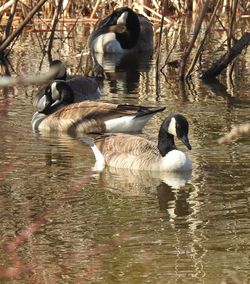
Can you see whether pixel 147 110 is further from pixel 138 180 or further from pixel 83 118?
pixel 138 180

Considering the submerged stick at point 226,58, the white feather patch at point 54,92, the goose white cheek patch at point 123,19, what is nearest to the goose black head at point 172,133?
the white feather patch at point 54,92

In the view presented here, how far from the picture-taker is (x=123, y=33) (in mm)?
19062

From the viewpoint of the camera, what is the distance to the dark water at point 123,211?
21.1ft

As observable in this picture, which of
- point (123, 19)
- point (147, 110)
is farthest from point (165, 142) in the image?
point (123, 19)

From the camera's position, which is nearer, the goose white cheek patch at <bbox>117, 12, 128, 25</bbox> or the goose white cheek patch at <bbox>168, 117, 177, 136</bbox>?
the goose white cheek patch at <bbox>168, 117, 177, 136</bbox>

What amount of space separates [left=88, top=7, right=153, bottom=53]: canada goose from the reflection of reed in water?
9075 mm

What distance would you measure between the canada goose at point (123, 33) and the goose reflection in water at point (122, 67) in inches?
7.8

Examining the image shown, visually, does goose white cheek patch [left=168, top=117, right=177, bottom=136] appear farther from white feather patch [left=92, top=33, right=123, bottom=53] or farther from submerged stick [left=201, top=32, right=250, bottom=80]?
white feather patch [left=92, top=33, right=123, bottom=53]

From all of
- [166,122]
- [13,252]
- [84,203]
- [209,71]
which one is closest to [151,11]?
[209,71]

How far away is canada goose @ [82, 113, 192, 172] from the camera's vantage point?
9.59 m

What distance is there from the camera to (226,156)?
32.8ft

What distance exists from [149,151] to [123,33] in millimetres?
9391

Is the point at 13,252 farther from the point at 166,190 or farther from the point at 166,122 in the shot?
the point at 166,122

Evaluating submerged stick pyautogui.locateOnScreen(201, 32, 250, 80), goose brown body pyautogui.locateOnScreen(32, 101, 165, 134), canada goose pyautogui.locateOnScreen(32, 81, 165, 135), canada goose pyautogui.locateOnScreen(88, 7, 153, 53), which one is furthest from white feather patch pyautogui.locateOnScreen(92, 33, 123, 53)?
goose brown body pyautogui.locateOnScreen(32, 101, 165, 134)
